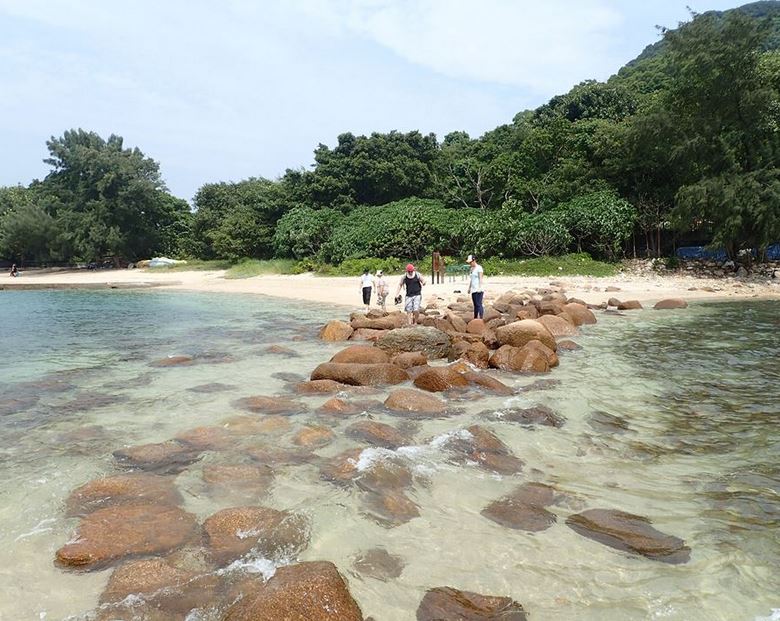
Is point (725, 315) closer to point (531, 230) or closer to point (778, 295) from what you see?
point (778, 295)

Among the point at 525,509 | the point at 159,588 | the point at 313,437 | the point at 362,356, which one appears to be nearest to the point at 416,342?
the point at 362,356

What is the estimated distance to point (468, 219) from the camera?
3266 centimetres

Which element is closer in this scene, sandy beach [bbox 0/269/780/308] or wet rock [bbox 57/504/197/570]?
wet rock [bbox 57/504/197/570]

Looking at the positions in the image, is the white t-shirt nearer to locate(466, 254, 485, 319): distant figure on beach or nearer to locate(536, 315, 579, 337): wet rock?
locate(466, 254, 485, 319): distant figure on beach

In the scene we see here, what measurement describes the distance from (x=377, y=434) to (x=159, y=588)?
3.32 metres

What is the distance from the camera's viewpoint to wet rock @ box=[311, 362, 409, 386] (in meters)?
9.26

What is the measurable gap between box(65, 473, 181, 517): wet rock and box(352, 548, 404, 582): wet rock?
1937mm

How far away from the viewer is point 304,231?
37000 millimetres

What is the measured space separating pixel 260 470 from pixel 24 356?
10.5 m

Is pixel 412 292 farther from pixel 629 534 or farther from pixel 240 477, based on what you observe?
pixel 629 534

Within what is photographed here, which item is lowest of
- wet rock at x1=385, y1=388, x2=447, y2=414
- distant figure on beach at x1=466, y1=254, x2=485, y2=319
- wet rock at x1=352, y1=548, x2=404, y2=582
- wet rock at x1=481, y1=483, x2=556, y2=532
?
wet rock at x1=352, y1=548, x2=404, y2=582

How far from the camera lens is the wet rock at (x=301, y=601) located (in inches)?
127

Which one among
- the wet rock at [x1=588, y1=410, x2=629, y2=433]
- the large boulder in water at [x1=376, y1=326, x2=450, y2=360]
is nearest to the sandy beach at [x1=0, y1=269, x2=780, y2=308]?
the large boulder in water at [x1=376, y1=326, x2=450, y2=360]

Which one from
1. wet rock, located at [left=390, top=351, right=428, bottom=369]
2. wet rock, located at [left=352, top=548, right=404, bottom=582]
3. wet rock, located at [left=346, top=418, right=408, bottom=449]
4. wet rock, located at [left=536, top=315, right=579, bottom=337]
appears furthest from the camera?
wet rock, located at [left=536, top=315, right=579, bottom=337]
